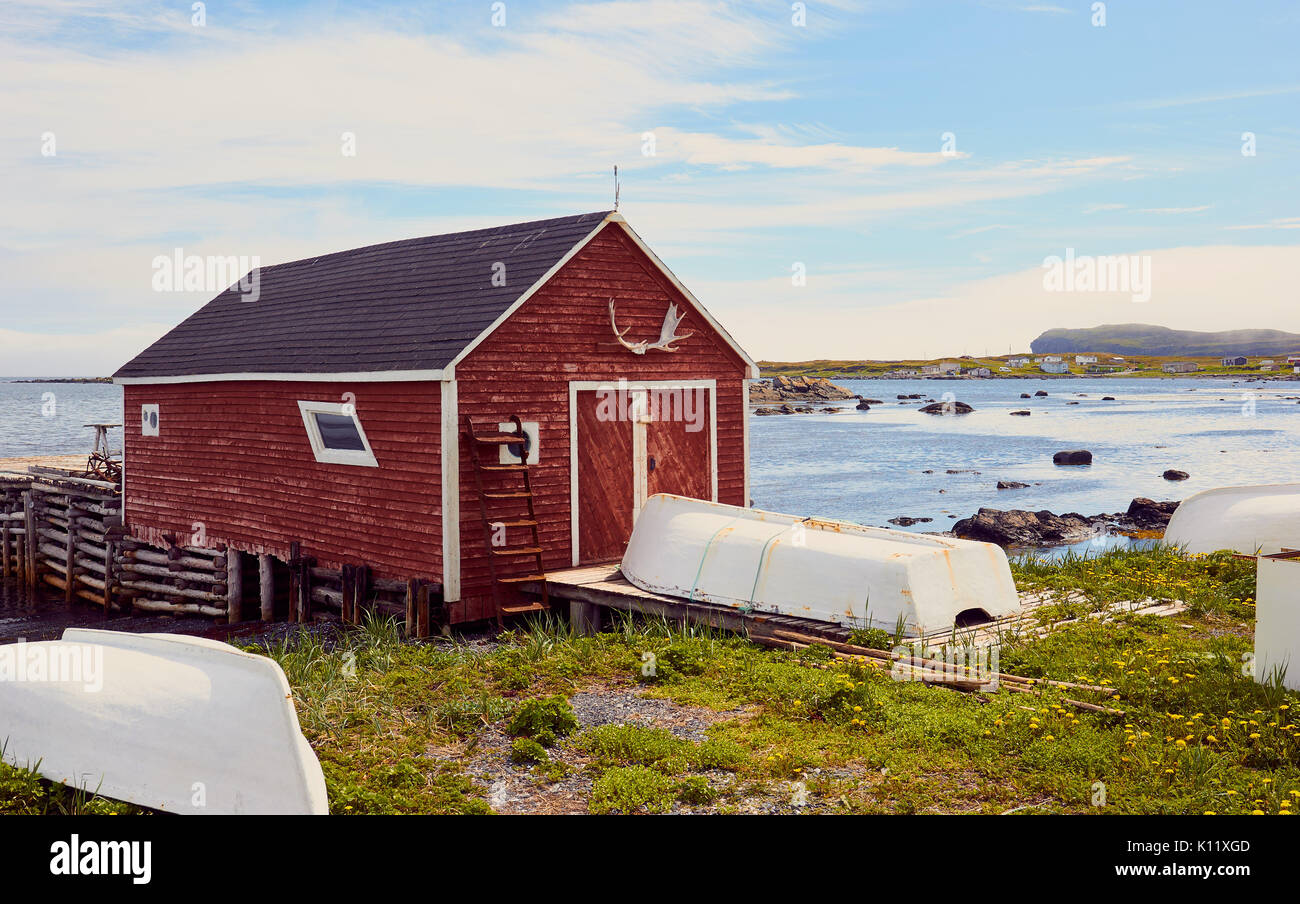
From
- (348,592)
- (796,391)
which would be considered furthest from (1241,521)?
(796,391)

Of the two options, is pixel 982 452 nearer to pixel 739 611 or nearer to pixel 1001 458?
pixel 1001 458

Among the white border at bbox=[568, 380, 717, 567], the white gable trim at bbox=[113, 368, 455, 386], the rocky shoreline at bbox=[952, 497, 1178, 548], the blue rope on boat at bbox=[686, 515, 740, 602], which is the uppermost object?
the white gable trim at bbox=[113, 368, 455, 386]

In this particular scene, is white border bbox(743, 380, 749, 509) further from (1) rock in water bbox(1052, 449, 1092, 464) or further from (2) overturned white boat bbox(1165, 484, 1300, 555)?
(1) rock in water bbox(1052, 449, 1092, 464)

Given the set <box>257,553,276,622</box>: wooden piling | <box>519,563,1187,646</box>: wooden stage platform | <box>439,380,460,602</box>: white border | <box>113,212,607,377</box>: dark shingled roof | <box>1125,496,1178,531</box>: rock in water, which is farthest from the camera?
<box>1125,496,1178,531</box>: rock in water

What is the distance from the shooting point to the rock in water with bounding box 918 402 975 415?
10900cm

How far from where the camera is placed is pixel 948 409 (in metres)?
111

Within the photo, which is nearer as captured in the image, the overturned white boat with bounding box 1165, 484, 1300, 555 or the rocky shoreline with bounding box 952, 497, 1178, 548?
the overturned white boat with bounding box 1165, 484, 1300, 555

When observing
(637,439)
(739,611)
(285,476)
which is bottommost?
(739,611)

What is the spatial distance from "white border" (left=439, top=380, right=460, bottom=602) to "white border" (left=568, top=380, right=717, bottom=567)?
1.80 metres

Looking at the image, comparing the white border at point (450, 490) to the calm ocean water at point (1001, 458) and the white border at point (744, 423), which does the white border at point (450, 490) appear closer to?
the white border at point (744, 423)

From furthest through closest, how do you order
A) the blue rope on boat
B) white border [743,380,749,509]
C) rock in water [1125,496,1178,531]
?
rock in water [1125,496,1178,531], white border [743,380,749,509], the blue rope on boat

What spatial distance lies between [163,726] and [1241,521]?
15.2 m

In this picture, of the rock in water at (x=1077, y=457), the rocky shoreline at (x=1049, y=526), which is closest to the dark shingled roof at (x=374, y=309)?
the rocky shoreline at (x=1049, y=526)

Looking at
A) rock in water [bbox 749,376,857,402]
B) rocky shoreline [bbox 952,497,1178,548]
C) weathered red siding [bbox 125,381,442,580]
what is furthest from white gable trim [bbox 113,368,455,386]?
rock in water [bbox 749,376,857,402]
